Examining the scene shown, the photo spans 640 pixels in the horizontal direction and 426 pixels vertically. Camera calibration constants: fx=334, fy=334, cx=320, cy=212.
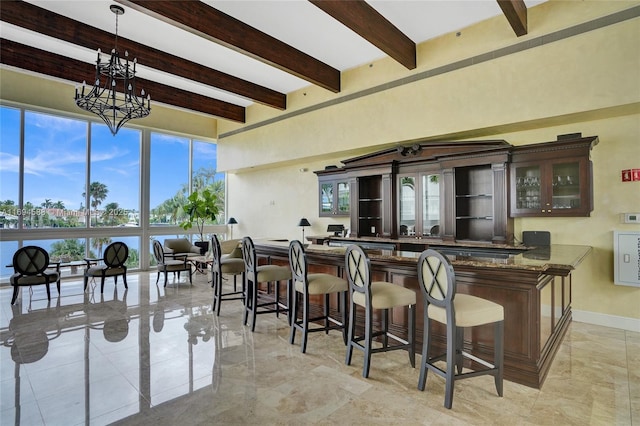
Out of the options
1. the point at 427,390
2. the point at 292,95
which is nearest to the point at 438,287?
the point at 427,390

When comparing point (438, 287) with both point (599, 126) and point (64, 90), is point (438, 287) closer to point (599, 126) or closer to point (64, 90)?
point (599, 126)

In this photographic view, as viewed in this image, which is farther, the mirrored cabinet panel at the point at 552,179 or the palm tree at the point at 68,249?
the palm tree at the point at 68,249

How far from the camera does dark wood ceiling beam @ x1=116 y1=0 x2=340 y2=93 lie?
3.98 m

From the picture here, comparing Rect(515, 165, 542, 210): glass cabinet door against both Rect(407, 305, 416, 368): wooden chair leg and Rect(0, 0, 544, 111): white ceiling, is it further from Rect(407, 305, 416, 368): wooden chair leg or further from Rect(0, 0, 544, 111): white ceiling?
Rect(407, 305, 416, 368): wooden chair leg

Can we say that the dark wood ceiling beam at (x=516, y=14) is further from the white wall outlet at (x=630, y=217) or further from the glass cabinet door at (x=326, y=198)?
the glass cabinet door at (x=326, y=198)

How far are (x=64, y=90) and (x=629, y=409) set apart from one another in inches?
394

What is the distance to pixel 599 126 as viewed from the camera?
4242 mm

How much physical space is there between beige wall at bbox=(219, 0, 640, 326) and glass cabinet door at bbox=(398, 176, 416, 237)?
0.74 metres

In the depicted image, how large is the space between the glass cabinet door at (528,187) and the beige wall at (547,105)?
379 mm

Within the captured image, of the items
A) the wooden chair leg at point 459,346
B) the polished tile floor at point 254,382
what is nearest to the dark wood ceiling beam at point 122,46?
the polished tile floor at point 254,382

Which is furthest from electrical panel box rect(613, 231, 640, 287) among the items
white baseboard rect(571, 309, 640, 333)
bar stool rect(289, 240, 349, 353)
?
bar stool rect(289, 240, 349, 353)

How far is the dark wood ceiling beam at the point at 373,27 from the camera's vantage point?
3.91 metres

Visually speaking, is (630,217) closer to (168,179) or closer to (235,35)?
(235,35)

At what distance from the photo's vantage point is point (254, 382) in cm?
273
